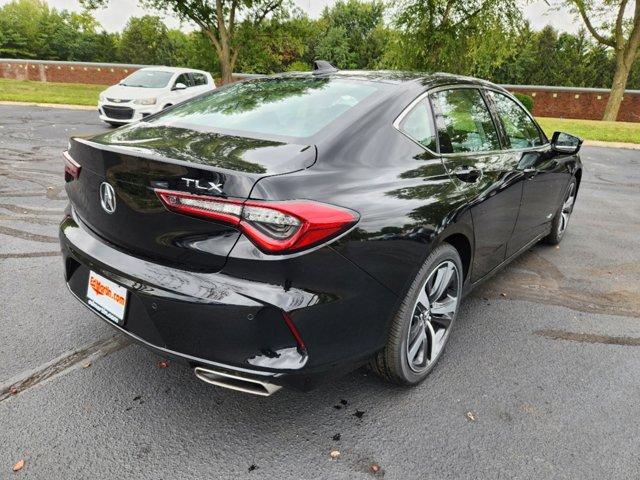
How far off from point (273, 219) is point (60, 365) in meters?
1.66

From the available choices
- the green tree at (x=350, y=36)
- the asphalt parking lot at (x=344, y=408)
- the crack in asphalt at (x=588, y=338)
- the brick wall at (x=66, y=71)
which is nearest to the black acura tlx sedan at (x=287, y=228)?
the asphalt parking lot at (x=344, y=408)

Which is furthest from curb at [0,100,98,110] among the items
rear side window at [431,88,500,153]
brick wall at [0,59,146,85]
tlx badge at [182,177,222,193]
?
tlx badge at [182,177,222,193]

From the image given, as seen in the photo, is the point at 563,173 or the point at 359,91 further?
the point at 563,173

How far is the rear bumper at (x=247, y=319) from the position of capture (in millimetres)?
1867

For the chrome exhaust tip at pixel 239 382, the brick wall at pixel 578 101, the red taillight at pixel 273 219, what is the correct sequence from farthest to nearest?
the brick wall at pixel 578 101 < the chrome exhaust tip at pixel 239 382 < the red taillight at pixel 273 219

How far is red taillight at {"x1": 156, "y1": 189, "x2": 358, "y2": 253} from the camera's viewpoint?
1.81 meters

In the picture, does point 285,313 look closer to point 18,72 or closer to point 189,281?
point 189,281

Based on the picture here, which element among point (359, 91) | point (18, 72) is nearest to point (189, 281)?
point (359, 91)

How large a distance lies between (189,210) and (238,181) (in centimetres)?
22

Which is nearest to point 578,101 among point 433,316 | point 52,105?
point 52,105

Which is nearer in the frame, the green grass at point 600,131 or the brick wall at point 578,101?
the green grass at point 600,131

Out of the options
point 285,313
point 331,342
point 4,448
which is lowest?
point 4,448

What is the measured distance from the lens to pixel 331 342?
2016mm

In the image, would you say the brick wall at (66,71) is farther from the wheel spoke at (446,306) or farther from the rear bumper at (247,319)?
the rear bumper at (247,319)
